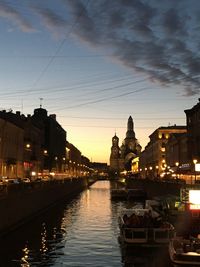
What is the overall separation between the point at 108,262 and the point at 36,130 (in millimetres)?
130481

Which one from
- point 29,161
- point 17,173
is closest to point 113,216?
point 17,173

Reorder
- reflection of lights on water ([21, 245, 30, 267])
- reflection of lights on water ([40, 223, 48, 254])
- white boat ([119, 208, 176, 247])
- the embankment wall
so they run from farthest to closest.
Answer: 1. the embankment wall
2. white boat ([119, 208, 176, 247])
3. reflection of lights on water ([40, 223, 48, 254])
4. reflection of lights on water ([21, 245, 30, 267])

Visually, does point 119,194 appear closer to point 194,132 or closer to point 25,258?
point 194,132

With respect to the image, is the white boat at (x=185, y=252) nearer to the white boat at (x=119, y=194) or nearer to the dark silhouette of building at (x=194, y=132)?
the white boat at (x=119, y=194)

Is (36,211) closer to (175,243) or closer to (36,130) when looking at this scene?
(175,243)

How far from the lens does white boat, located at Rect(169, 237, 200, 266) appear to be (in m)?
29.7

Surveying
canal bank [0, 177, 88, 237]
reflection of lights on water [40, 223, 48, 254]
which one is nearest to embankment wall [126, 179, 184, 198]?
canal bank [0, 177, 88, 237]

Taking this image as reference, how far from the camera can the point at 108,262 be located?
34.7 meters

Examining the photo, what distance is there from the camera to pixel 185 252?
30.4m

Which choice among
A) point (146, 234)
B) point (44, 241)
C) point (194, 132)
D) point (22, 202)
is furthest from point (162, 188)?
point (146, 234)

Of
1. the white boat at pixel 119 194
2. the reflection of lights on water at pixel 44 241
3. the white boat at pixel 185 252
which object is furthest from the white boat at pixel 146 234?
the white boat at pixel 119 194

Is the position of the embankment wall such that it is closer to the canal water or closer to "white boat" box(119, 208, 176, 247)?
the canal water

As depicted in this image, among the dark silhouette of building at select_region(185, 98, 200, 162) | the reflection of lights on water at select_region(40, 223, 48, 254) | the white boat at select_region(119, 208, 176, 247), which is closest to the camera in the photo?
the reflection of lights on water at select_region(40, 223, 48, 254)

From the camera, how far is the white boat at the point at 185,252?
29.7 meters
